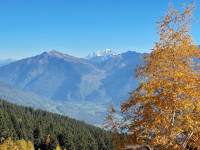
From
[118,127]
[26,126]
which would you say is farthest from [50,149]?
[118,127]

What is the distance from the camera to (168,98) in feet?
50.7

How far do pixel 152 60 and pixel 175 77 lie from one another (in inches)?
111

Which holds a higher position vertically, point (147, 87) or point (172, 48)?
point (172, 48)

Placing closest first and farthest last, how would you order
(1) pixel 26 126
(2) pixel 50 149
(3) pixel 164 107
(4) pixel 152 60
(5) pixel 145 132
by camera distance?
(3) pixel 164 107 < (5) pixel 145 132 < (4) pixel 152 60 < (2) pixel 50 149 < (1) pixel 26 126

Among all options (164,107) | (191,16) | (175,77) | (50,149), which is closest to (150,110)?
(164,107)

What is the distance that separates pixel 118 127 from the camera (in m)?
18.2

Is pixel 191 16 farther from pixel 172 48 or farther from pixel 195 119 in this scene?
pixel 195 119

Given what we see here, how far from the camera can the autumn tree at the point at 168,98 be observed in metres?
15.2

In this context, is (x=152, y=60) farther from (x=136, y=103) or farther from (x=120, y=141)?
(x=120, y=141)

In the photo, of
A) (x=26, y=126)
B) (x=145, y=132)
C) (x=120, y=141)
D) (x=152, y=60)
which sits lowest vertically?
(x=26, y=126)

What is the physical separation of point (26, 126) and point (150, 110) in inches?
5843

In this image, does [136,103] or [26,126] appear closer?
[136,103]

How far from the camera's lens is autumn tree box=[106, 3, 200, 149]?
1521cm

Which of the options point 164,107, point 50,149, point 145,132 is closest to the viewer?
point 164,107
